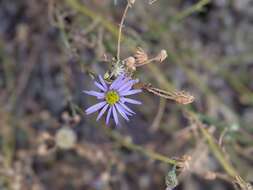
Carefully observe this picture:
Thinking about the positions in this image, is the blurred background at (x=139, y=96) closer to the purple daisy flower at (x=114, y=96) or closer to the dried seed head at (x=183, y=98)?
the purple daisy flower at (x=114, y=96)

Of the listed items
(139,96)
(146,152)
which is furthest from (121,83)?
(139,96)

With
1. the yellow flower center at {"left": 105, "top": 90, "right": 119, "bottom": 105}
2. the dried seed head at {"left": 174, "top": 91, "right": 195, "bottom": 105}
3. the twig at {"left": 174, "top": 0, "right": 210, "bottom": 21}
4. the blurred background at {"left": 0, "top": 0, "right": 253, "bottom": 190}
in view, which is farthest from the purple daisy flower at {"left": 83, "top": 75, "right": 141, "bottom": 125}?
the blurred background at {"left": 0, "top": 0, "right": 253, "bottom": 190}

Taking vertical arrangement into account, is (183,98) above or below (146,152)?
below

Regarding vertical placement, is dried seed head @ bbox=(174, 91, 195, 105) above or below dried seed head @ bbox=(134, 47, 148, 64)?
below

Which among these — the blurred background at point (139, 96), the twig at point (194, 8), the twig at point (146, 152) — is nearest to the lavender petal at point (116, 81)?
the twig at point (146, 152)

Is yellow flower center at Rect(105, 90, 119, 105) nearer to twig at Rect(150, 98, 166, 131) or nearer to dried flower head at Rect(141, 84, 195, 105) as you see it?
dried flower head at Rect(141, 84, 195, 105)

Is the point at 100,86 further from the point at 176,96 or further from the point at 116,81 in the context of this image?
the point at 176,96

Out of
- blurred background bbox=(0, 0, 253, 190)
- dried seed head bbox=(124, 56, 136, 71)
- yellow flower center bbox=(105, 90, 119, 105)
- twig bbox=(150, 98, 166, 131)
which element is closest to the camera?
dried seed head bbox=(124, 56, 136, 71)
